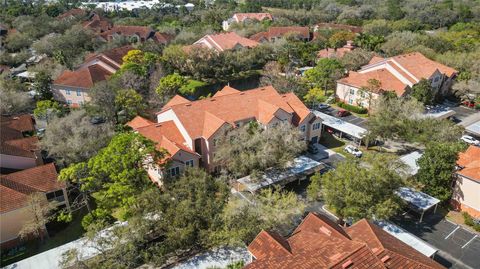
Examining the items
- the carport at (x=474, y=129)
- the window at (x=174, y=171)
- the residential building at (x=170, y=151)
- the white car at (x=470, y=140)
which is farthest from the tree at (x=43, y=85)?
the carport at (x=474, y=129)

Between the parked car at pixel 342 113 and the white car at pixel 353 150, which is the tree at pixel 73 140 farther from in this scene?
the parked car at pixel 342 113

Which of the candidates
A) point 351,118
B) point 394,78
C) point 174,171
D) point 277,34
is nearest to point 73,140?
point 174,171

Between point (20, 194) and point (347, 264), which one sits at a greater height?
point (347, 264)

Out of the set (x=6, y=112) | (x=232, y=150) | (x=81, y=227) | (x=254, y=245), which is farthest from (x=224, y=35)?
(x=254, y=245)

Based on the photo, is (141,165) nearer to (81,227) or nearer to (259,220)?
(81,227)

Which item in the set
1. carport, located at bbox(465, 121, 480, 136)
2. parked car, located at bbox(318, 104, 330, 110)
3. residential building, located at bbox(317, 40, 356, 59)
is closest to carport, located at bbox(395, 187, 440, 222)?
carport, located at bbox(465, 121, 480, 136)

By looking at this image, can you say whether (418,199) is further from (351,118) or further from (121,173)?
(121,173)
